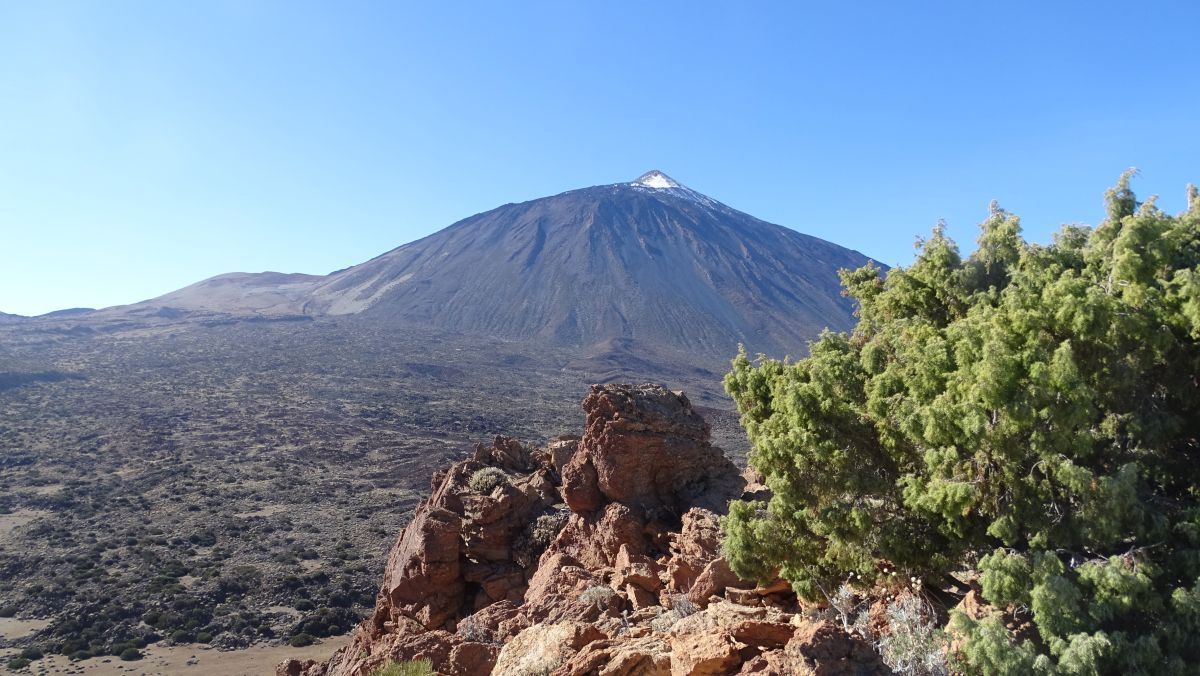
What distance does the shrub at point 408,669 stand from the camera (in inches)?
294

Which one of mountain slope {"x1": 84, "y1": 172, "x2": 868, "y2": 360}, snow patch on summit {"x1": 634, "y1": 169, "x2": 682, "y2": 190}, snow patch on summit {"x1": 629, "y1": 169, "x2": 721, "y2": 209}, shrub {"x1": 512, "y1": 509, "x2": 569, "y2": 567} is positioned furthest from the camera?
snow patch on summit {"x1": 634, "y1": 169, "x2": 682, "y2": 190}

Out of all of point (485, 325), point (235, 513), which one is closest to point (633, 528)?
point (235, 513)

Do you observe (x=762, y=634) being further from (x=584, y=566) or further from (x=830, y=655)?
(x=584, y=566)

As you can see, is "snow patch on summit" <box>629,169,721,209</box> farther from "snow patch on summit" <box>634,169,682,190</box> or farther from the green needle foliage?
the green needle foliage

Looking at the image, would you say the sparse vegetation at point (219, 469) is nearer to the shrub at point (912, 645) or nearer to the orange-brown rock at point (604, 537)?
the orange-brown rock at point (604, 537)

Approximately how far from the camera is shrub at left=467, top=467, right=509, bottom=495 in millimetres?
12195

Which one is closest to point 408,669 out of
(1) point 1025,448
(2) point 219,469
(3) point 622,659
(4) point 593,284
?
(3) point 622,659

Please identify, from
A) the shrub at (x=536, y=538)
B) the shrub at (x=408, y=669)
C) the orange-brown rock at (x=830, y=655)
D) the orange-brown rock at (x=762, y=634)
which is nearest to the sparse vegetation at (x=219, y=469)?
the shrub at (x=536, y=538)

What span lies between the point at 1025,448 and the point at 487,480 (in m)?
8.28

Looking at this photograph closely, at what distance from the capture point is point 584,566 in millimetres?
9984

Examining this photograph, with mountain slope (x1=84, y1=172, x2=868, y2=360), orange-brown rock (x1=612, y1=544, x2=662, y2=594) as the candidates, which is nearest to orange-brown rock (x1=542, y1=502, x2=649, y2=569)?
orange-brown rock (x1=612, y1=544, x2=662, y2=594)

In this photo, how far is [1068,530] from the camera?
18.9ft

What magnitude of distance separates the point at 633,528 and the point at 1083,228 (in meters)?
6.01

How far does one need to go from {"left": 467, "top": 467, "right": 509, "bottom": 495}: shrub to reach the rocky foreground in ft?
0.10
